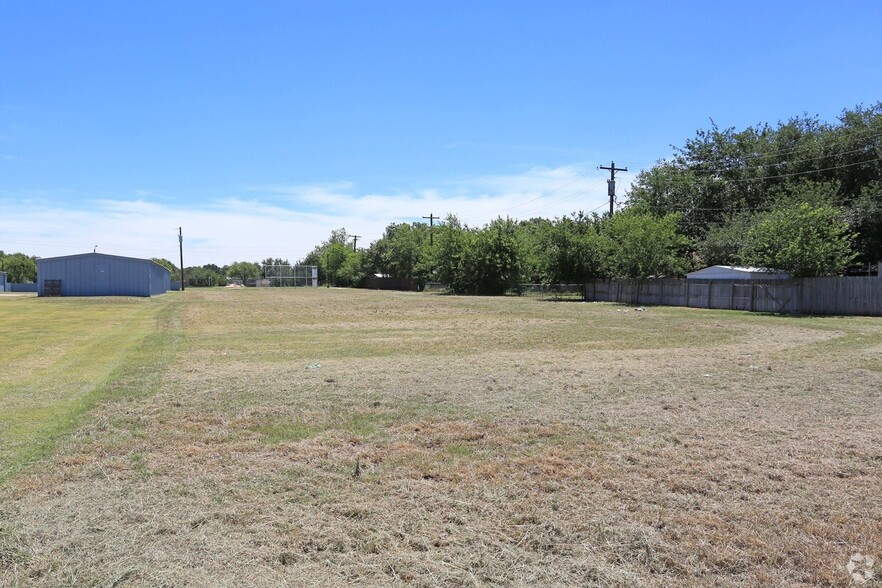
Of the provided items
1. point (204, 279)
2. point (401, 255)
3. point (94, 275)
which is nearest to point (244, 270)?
point (204, 279)

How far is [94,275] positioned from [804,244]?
51637 mm

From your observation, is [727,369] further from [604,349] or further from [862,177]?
[862,177]

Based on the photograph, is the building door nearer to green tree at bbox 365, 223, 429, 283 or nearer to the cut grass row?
the cut grass row

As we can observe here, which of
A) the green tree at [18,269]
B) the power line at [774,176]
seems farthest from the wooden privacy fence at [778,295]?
the green tree at [18,269]

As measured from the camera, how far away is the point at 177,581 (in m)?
3.58

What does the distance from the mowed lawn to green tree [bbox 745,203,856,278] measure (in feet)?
62.2

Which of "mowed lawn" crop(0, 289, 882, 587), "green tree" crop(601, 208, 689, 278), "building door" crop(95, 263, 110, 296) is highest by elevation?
"green tree" crop(601, 208, 689, 278)

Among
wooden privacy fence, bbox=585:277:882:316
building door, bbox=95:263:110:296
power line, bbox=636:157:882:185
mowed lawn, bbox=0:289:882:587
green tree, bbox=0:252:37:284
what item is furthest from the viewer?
green tree, bbox=0:252:37:284

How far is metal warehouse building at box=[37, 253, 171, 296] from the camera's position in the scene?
51.2 meters

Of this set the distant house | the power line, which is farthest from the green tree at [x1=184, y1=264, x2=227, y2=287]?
the distant house

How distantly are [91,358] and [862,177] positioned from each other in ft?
152

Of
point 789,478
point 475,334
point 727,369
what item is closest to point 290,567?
point 789,478

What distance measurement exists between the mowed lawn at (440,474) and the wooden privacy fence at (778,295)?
64.2 ft

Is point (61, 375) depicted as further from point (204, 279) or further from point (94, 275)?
point (204, 279)
